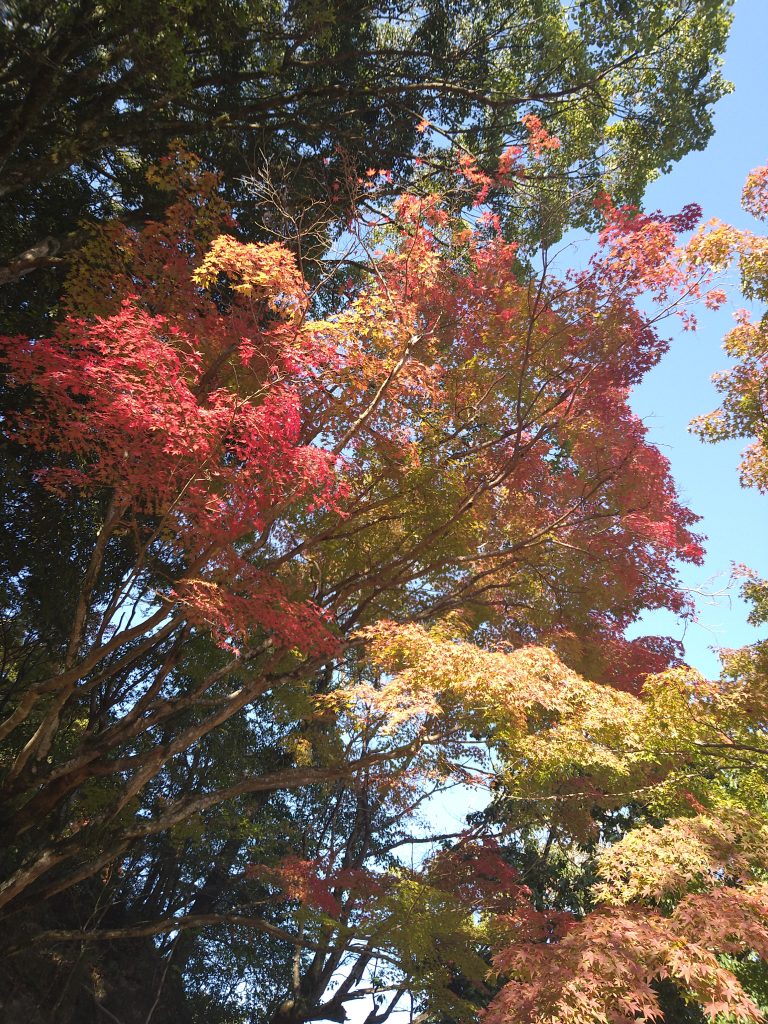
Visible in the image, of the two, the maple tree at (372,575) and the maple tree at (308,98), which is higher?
the maple tree at (308,98)

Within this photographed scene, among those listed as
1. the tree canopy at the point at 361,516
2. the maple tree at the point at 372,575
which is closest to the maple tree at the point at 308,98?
the tree canopy at the point at 361,516

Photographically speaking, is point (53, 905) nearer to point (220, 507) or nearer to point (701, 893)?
point (220, 507)

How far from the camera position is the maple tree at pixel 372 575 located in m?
5.25

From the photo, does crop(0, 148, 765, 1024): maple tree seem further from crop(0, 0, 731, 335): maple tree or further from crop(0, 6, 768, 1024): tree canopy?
crop(0, 0, 731, 335): maple tree

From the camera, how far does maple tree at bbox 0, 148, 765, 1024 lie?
5.25 m

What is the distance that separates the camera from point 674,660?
967 centimetres

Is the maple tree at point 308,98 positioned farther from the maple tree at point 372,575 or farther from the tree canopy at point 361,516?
the maple tree at point 372,575

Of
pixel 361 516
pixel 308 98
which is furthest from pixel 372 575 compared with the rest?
pixel 308 98

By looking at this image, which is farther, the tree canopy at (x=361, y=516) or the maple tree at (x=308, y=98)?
the maple tree at (x=308, y=98)

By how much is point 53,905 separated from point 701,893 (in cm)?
932

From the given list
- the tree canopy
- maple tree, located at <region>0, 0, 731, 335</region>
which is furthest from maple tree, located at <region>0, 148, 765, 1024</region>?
maple tree, located at <region>0, 0, 731, 335</region>

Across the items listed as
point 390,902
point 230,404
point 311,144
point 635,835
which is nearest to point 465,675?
point 635,835

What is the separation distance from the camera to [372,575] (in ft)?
23.9

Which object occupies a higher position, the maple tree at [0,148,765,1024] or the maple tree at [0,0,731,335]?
Result: the maple tree at [0,0,731,335]
